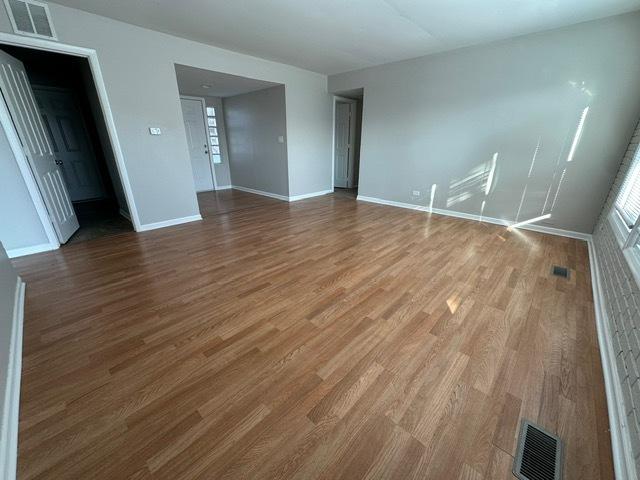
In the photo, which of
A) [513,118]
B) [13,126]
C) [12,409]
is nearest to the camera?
[12,409]

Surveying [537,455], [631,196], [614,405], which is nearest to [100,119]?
[537,455]

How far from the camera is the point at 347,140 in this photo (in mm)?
6746

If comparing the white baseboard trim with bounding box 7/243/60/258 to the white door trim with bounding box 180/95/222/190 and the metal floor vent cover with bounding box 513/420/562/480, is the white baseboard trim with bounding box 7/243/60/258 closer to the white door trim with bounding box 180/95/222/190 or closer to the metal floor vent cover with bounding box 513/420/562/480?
the white door trim with bounding box 180/95/222/190

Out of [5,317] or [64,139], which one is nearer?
[5,317]

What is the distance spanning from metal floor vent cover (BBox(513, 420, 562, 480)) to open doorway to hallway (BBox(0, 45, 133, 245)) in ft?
15.7

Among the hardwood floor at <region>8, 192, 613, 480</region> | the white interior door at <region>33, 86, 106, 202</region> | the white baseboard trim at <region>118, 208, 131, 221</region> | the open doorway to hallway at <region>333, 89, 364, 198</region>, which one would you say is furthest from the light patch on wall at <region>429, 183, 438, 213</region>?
the white interior door at <region>33, 86, 106, 202</region>

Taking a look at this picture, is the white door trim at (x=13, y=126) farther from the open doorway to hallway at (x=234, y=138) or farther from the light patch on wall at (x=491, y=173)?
the light patch on wall at (x=491, y=173)

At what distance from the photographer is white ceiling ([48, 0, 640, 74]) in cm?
259

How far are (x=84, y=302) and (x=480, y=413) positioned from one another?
297 cm

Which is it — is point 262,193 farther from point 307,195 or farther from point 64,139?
point 64,139

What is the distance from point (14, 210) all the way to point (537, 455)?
4.93 meters

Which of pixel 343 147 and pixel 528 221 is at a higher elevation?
pixel 343 147

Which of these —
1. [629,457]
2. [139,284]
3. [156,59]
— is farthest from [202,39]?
[629,457]

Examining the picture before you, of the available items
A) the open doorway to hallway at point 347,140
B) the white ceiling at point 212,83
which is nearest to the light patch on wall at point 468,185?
the open doorway to hallway at point 347,140
